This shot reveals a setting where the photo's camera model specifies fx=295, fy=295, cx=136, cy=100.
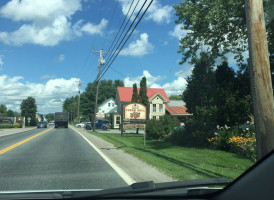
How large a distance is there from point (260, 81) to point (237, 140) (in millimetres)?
7241

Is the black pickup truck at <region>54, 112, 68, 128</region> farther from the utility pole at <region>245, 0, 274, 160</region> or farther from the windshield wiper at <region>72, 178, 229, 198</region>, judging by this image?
the windshield wiper at <region>72, 178, 229, 198</region>

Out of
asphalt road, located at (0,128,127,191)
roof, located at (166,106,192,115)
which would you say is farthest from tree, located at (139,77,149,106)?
asphalt road, located at (0,128,127,191)

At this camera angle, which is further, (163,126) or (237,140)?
(163,126)

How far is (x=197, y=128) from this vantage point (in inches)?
691

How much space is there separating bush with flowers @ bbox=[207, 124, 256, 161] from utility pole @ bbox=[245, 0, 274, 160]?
5704 millimetres

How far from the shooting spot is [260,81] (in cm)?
621

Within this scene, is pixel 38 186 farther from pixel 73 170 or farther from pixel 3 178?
pixel 73 170

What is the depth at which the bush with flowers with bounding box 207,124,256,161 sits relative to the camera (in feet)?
39.2

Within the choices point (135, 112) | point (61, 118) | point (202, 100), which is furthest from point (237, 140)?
Result: point (61, 118)

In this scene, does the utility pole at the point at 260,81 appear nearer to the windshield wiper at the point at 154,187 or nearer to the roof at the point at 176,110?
the windshield wiper at the point at 154,187

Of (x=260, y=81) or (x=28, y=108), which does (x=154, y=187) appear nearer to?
(x=260, y=81)

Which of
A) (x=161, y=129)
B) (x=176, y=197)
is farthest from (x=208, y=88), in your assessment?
(x=176, y=197)

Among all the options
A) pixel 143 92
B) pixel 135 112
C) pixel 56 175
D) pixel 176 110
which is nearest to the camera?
pixel 56 175

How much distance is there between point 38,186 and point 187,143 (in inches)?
506
